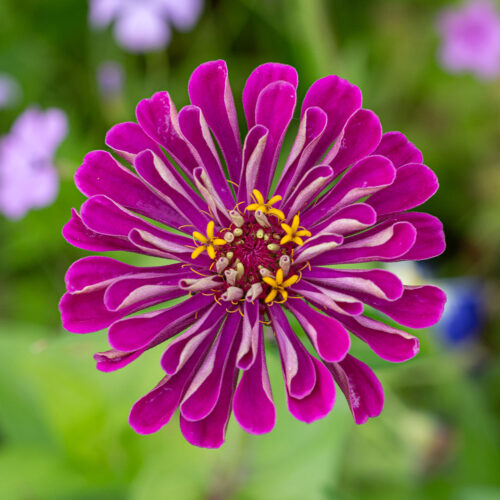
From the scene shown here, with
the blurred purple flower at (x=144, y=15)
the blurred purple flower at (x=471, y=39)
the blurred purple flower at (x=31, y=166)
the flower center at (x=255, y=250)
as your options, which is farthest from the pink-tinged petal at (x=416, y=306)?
the blurred purple flower at (x=471, y=39)

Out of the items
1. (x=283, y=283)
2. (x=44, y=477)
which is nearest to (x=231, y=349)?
(x=283, y=283)

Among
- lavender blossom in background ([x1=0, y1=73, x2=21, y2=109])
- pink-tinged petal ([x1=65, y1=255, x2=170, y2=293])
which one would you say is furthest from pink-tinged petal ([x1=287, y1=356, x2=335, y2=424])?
lavender blossom in background ([x1=0, y1=73, x2=21, y2=109])

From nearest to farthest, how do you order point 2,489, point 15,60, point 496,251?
1. point 2,489
2. point 496,251
3. point 15,60

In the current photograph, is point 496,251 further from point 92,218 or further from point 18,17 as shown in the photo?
point 18,17

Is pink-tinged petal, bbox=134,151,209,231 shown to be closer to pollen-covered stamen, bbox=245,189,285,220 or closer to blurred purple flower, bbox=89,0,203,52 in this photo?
pollen-covered stamen, bbox=245,189,285,220

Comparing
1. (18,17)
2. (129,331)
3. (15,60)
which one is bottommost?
(129,331)

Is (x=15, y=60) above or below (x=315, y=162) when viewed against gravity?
above

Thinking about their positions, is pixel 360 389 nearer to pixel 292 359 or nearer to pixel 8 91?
pixel 292 359

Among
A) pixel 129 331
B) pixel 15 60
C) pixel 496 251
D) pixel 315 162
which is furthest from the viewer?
pixel 15 60
